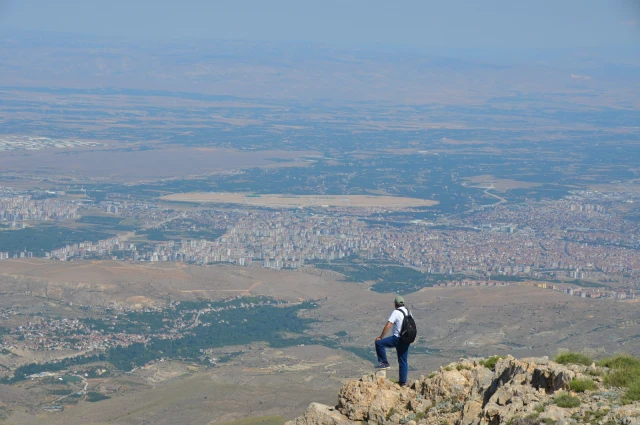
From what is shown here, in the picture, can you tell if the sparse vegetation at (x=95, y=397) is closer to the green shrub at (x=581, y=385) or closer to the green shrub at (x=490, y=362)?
the green shrub at (x=490, y=362)

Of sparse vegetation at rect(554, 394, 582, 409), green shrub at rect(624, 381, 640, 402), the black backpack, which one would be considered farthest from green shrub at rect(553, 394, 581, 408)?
the black backpack

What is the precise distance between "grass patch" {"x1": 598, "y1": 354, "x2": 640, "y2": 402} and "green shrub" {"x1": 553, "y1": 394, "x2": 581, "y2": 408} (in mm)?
556

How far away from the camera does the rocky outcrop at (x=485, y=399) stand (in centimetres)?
1239

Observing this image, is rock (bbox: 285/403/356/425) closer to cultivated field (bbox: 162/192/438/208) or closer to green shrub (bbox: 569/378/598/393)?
green shrub (bbox: 569/378/598/393)

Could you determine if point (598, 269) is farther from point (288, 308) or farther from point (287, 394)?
point (287, 394)

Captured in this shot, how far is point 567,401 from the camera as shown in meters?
12.7

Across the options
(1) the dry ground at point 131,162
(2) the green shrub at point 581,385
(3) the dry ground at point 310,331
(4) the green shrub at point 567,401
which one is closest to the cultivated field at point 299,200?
(1) the dry ground at point 131,162

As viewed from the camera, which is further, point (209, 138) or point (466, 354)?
point (209, 138)

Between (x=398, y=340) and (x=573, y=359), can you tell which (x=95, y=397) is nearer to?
(x=398, y=340)

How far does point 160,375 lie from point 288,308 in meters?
17.3

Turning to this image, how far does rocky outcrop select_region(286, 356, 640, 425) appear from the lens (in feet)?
40.7

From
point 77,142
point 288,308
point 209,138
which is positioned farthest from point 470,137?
point 288,308

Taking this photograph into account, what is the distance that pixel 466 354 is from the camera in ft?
162

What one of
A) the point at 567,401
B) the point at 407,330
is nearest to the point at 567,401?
the point at 567,401
